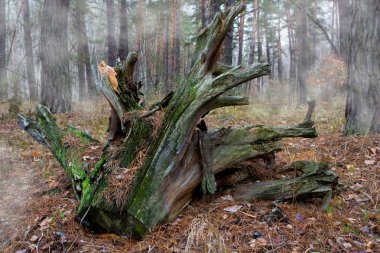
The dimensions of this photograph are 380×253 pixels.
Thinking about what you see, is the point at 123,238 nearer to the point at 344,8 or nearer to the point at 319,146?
the point at 319,146

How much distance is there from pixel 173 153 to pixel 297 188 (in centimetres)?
131

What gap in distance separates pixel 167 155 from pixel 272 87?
12.1 metres

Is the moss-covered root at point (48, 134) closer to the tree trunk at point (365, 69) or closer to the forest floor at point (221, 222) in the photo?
the forest floor at point (221, 222)

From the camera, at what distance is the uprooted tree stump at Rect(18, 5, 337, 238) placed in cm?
295

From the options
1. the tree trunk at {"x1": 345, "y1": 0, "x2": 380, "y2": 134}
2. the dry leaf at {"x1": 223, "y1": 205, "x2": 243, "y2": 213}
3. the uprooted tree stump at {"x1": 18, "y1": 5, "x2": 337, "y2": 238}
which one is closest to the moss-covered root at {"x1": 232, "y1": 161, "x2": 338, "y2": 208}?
the uprooted tree stump at {"x1": 18, "y1": 5, "x2": 337, "y2": 238}

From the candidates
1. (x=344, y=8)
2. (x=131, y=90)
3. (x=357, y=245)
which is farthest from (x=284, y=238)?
(x=344, y=8)

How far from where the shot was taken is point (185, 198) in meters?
3.24

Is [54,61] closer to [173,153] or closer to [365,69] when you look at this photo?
[173,153]

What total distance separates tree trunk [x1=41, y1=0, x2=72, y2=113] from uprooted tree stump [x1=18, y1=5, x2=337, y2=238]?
5.39m

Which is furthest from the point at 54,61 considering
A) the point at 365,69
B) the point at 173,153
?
the point at 365,69

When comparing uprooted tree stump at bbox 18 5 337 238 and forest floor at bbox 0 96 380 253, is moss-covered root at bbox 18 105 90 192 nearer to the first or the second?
uprooted tree stump at bbox 18 5 337 238

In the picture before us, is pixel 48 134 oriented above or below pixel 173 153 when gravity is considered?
above

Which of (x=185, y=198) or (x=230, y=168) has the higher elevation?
(x=230, y=168)

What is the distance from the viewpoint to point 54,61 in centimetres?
869
